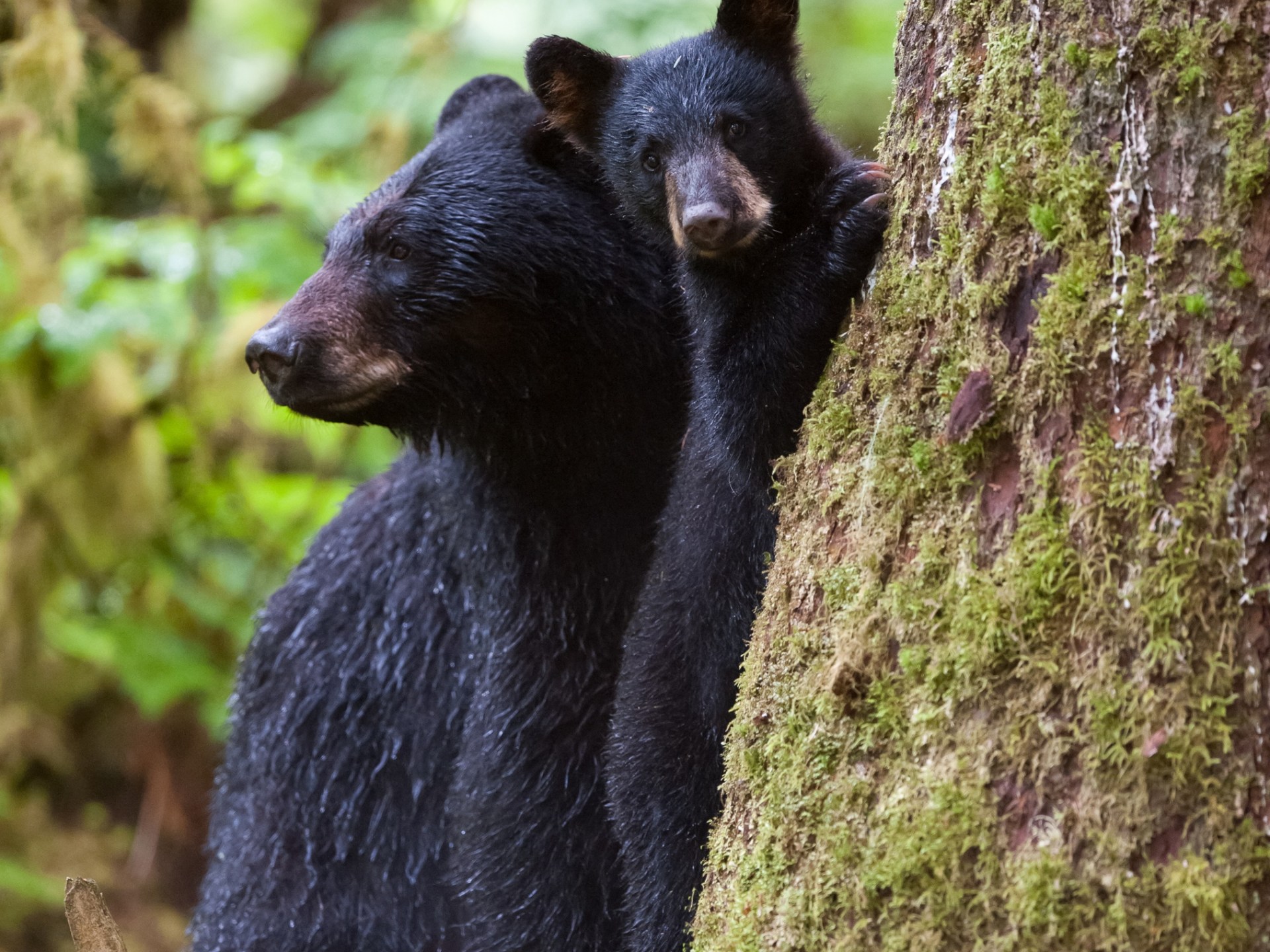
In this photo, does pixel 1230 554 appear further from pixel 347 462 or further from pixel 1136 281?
pixel 347 462

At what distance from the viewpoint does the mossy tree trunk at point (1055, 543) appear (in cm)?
166

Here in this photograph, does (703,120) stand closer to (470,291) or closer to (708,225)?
(708,225)

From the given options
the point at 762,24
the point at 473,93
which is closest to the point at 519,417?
the point at 473,93

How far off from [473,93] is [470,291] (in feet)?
2.92

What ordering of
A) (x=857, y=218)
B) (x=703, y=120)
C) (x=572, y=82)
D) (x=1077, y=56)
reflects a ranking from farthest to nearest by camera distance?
(x=572, y=82)
(x=703, y=120)
(x=857, y=218)
(x=1077, y=56)

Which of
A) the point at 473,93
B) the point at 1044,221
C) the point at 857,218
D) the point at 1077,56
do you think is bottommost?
the point at 1044,221

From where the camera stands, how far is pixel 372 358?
3641 millimetres

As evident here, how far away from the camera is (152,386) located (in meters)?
6.65

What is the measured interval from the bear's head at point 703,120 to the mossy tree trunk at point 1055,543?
1.67 ft

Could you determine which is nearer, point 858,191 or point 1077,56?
point 1077,56

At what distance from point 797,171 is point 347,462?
663cm

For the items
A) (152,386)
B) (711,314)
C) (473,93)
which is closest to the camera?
(711,314)

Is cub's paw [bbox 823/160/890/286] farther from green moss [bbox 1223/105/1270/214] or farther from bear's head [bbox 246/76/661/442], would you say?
bear's head [bbox 246/76/661/442]

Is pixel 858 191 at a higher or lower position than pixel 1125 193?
higher
